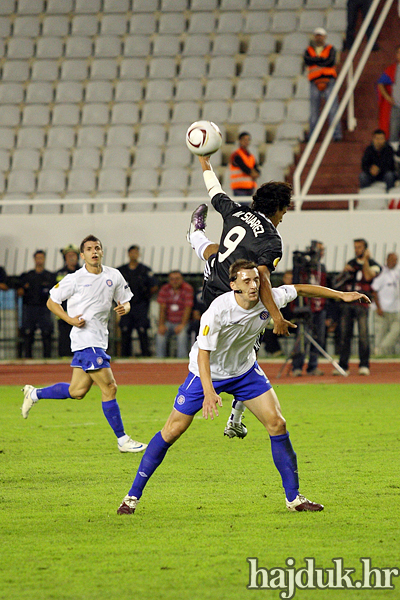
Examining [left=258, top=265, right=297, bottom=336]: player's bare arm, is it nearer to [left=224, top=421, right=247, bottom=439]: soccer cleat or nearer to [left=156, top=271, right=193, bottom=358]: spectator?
[left=224, top=421, right=247, bottom=439]: soccer cleat

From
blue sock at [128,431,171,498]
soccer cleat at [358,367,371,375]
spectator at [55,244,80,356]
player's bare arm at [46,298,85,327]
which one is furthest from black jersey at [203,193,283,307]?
spectator at [55,244,80,356]

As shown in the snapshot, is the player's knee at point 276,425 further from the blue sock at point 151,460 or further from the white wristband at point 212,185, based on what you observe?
the white wristband at point 212,185

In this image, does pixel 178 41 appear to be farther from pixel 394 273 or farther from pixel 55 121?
pixel 394 273

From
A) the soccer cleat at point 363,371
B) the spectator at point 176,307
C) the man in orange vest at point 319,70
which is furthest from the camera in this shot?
the man in orange vest at point 319,70

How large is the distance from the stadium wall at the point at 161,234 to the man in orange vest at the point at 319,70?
250 centimetres

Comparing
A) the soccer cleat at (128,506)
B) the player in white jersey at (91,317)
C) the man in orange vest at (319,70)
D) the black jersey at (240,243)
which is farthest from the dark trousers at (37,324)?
the soccer cleat at (128,506)

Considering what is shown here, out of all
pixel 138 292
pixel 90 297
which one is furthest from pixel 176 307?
pixel 90 297

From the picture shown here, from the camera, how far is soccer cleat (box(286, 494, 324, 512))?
18.9 feet

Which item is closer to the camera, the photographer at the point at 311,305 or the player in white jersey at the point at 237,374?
the player in white jersey at the point at 237,374

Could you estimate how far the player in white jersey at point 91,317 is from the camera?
28.3 feet

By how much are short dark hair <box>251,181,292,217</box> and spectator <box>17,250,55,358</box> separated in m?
12.1

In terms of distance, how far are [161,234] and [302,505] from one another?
13.6 metres

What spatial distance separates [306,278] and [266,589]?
35.1 feet

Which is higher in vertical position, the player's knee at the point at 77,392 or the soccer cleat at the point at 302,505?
the player's knee at the point at 77,392
